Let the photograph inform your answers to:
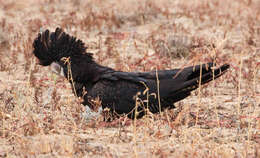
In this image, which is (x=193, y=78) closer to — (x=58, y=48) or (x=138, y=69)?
(x=58, y=48)

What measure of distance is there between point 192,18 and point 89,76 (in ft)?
21.0

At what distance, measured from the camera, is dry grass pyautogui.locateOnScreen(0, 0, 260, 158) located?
4.34 metres

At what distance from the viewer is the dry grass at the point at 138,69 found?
4.34 metres

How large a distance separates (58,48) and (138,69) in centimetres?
275

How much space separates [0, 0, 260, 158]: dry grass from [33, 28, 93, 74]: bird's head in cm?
39

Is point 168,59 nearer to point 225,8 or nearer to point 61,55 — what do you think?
point 61,55

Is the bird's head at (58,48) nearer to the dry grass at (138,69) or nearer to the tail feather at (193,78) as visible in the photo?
the dry grass at (138,69)

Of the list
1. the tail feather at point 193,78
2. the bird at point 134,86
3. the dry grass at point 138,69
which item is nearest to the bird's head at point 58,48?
the bird at point 134,86

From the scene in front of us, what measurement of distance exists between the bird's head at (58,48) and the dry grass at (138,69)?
392 mm

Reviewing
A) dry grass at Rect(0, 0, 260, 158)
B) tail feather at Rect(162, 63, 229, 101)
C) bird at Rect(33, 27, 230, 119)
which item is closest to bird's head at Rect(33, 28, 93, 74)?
bird at Rect(33, 27, 230, 119)

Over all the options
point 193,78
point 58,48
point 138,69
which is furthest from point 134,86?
point 138,69

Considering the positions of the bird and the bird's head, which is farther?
the bird's head

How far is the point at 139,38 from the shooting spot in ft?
33.1

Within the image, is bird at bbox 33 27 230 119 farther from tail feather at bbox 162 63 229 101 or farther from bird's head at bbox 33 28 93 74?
bird's head at bbox 33 28 93 74
